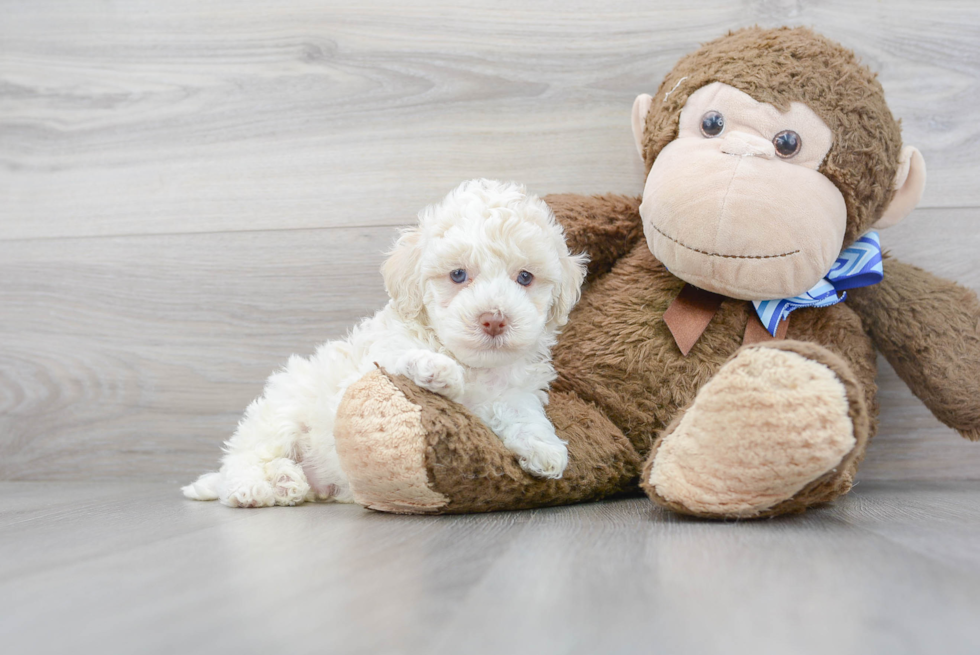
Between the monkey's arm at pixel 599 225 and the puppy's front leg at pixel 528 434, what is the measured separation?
0.26 metres

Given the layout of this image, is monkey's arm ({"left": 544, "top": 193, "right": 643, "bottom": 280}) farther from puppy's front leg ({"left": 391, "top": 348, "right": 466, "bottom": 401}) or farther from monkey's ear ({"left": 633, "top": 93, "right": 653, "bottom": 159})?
puppy's front leg ({"left": 391, "top": 348, "right": 466, "bottom": 401})

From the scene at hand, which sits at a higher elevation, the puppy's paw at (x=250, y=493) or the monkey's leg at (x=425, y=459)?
the monkey's leg at (x=425, y=459)

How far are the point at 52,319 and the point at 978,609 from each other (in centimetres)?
150

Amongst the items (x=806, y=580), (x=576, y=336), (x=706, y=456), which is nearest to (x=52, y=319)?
(x=576, y=336)

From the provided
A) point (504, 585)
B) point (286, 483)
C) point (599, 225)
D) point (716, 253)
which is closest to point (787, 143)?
point (716, 253)

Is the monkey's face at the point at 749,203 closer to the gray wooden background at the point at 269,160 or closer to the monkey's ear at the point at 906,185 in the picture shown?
the monkey's ear at the point at 906,185

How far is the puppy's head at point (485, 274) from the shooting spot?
0.88 m

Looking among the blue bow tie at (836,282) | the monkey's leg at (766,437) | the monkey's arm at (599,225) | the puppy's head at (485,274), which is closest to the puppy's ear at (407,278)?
the puppy's head at (485,274)

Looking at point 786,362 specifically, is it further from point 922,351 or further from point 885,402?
point 885,402

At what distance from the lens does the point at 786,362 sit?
2.31 feet

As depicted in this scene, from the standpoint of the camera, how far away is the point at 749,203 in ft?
2.88

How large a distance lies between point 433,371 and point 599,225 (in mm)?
401

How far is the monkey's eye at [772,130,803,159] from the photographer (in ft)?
3.04

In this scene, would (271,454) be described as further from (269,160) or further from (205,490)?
(269,160)
